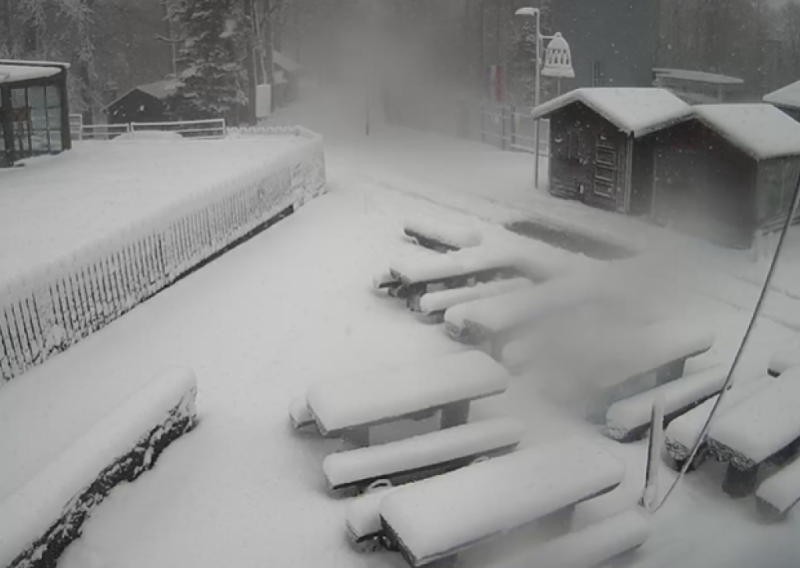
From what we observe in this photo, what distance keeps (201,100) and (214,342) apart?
2635 centimetres

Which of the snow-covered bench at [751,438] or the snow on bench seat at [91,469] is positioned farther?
the snow-covered bench at [751,438]

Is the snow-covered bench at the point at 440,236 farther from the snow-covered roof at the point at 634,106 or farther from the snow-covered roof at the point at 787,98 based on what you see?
the snow-covered roof at the point at 787,98

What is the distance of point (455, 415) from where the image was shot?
7.23 m

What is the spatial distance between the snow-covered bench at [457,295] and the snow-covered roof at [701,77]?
3755mm

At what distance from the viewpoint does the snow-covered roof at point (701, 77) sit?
8941mm

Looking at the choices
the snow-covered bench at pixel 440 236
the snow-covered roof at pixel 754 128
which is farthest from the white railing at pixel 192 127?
the snow-covered roof at pixel 754 128

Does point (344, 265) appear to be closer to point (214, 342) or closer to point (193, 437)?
point (214, 342)

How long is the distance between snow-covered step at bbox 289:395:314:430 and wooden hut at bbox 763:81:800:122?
14.0 metres

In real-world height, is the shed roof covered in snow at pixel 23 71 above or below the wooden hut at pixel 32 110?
above

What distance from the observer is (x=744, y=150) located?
13.4 meters

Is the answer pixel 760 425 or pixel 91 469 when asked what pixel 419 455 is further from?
pixel 760 425

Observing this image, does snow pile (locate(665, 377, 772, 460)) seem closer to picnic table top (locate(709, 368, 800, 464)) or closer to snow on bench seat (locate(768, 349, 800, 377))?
picnic table top (locate(709, 368, 800, 464))

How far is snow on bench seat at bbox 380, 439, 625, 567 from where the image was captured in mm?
Result: 5133

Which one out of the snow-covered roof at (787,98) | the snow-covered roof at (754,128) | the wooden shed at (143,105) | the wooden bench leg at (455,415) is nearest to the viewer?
the wooden bench leg at (455,415)
